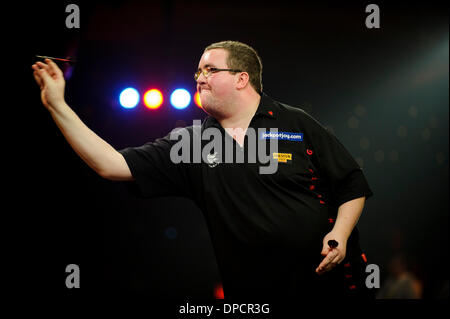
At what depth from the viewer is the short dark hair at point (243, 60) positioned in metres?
2.16

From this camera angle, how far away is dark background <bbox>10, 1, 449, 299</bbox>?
4.30 m

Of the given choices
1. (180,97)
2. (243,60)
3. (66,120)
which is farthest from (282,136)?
(180,97)

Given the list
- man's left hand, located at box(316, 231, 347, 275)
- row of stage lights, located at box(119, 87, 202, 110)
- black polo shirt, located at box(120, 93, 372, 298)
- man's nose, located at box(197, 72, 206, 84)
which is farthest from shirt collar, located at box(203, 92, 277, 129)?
row of stage lights, located at box(119, 87, 202, 110)

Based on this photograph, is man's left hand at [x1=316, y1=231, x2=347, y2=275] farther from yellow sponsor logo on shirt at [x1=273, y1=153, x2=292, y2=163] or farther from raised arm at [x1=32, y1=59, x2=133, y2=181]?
raised arm at [x1=32, y1=59, x2=133, y2=181]

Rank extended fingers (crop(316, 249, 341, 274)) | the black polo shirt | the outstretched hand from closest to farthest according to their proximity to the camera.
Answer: the outstretched hand, extended fingers (crop(316, 249, 341, 274)), the black polo shirt

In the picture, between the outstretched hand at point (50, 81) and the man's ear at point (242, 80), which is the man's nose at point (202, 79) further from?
the outstretched hand at point (50, 81)

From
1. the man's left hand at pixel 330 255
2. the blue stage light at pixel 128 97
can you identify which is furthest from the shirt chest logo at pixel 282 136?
the blue stage light at pixel 128 97

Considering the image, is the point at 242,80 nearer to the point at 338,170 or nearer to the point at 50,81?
the point at 338,170

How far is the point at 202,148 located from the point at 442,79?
4276 mm

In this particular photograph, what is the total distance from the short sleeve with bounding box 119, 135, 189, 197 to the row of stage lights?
7.75 ft

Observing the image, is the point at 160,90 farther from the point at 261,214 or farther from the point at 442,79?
the point at 442,79

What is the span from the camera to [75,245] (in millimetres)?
4074

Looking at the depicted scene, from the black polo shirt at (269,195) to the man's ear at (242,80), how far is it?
180 millimetres
